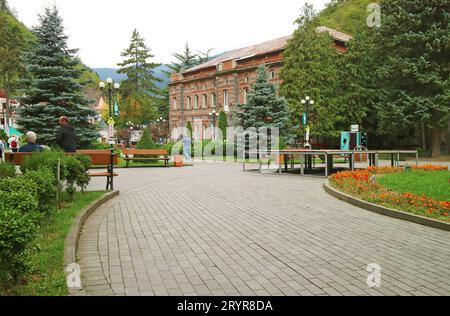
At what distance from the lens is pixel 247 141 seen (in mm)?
31750

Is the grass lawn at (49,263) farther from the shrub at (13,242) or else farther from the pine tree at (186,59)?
the pine tree at (186,59)

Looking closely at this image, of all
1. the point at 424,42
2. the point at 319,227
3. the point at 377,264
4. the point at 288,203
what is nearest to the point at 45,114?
the point at 288,203

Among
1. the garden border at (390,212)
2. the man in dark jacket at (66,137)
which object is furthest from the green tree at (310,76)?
the garden border at (390,212)

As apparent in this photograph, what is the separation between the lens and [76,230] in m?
5.85

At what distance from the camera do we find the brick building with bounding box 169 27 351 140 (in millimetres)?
44438

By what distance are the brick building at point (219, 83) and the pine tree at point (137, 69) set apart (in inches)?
343

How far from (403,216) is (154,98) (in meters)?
68.0

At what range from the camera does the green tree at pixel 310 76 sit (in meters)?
34.4

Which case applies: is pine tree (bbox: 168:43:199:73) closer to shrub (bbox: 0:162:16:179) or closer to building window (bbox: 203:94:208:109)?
building window (bbox: 203:94:208:109)

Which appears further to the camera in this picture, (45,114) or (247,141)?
(247,141)

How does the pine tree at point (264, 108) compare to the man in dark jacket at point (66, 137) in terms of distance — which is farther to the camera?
the pine tree at point (264, 108)

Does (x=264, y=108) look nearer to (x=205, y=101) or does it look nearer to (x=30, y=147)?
(x=30, y=147)
